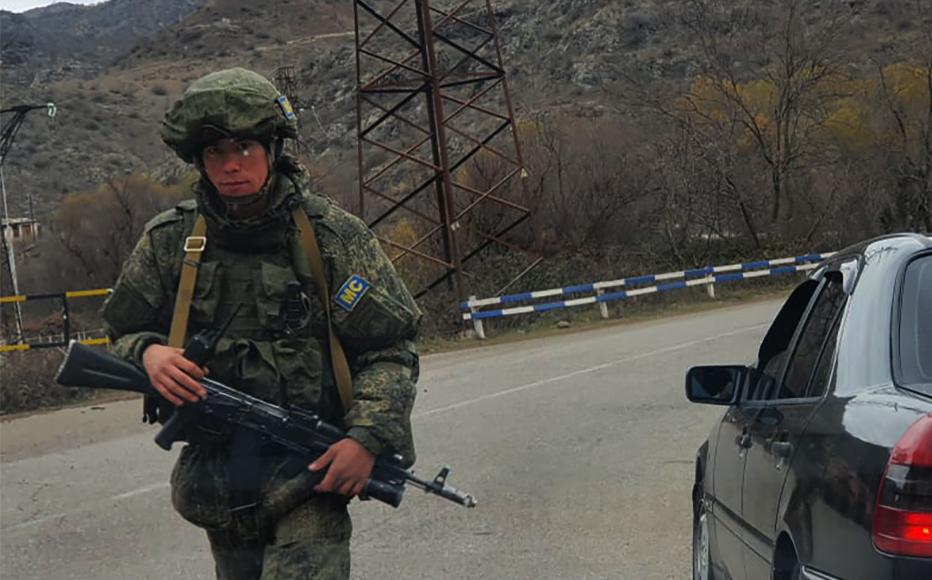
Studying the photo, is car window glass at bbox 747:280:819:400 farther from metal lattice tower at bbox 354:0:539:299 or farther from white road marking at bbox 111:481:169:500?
metal lattice tower at bbox 354:0:539:299

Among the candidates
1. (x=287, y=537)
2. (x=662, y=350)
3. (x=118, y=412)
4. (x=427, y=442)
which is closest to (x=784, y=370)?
(x=287, y=537)

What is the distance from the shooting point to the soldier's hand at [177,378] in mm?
2891

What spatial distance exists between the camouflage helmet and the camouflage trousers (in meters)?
1.06

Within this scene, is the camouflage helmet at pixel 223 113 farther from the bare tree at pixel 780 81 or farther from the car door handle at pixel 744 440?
the bare tree at pixel 780 81

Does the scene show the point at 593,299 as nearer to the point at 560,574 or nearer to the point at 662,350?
the point at 662,350

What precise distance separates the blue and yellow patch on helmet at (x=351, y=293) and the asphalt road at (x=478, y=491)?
282cm

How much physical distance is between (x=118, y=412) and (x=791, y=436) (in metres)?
11.0

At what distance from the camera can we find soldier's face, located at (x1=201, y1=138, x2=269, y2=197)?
2.97m

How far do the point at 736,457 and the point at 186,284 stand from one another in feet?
6.67

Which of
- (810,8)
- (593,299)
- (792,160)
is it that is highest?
(810,8)

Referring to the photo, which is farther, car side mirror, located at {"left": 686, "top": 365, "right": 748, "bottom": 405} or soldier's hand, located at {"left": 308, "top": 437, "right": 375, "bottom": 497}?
car side mirror, located at {"left": 686, "top": 365, "right": 748, "bottom": 405}

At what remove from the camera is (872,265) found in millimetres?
3100

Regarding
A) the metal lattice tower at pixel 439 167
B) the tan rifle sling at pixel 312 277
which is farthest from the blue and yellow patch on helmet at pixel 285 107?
the metal lattice tower at pixel 439 167

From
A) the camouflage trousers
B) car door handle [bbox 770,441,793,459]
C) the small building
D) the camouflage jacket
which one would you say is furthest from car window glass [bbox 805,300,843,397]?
the small building
